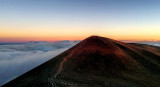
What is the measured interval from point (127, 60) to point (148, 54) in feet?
70.4

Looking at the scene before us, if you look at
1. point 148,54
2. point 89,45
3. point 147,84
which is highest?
point 89,45

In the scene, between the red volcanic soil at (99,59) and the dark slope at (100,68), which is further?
the red volcanic soil at (99,59)

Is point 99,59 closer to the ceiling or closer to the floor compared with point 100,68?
closer to the ceiling

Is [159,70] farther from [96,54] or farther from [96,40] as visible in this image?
[96,40]

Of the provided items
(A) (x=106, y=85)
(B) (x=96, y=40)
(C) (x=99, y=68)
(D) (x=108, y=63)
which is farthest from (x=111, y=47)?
(A) (x=106, y=85)

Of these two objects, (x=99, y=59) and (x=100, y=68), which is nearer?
(x=100, y=68)

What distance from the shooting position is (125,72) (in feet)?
146

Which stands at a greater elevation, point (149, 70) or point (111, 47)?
point (111, 47)

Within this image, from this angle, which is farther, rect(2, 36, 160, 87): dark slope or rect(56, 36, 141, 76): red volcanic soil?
rect(56, 36, 141, 76): red volcanic soil

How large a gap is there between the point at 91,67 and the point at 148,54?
41.0 meters

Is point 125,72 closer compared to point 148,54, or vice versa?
point 125,72

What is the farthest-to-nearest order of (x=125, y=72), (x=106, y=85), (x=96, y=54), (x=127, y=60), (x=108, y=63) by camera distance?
(x=96, y=54), (x=127, y=60), (x=108, y=63), (x=125, y=72), (x=106, y=85)

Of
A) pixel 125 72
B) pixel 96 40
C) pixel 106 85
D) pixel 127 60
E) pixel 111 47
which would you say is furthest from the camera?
pixel 96 40

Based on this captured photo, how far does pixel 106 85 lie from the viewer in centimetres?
3047
